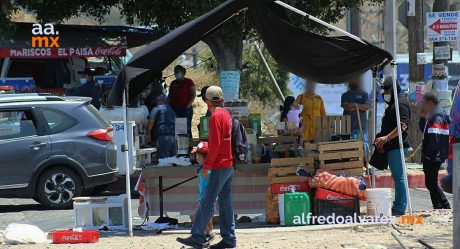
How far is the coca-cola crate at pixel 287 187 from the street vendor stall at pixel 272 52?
0.08 m

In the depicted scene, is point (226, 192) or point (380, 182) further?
point (380, 182)

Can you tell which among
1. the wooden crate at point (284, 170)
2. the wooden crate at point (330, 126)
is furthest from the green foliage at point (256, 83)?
the wooden crate at point (284, 170)

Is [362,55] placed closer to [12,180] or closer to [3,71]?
[12,180]

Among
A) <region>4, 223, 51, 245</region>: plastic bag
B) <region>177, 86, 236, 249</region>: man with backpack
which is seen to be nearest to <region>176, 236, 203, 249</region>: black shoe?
<region>177, 86, 236, 249</region>: man with backpack

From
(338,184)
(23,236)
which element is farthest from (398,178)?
(23,236)

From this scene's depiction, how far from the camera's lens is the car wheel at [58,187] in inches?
546

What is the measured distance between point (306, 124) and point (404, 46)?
68.1m

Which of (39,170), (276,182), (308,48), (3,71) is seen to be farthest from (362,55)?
(3,71)

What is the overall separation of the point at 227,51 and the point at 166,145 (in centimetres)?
510

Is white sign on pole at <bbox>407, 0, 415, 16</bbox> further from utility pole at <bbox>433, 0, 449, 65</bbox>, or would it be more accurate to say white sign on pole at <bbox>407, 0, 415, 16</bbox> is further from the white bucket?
the white bucket

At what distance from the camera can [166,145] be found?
48.6 ft

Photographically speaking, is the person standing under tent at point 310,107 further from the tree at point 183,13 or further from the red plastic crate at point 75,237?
the red plastic crate at point 75,237

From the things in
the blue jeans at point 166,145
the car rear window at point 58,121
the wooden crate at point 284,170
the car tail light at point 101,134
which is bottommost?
the wooden crate at point 284,170

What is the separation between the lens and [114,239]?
1061 cm
